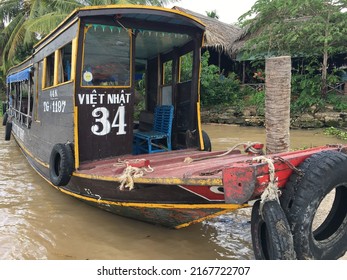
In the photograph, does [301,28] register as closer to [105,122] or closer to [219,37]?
[219,37]

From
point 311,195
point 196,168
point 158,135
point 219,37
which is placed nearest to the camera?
point 311,195

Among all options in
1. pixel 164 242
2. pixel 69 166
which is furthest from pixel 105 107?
pixel 164 242

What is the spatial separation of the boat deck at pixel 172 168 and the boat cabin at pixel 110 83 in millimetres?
278

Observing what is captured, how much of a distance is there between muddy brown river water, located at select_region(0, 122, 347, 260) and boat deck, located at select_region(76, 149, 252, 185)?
0.73 m

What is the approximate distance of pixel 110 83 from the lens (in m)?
4.28

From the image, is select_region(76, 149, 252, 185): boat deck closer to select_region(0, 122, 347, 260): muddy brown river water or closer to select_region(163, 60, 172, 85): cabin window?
select_region(0, 122, 347, 260): muddy brown river water

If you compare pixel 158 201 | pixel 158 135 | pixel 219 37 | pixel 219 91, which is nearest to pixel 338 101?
pixel 219 91

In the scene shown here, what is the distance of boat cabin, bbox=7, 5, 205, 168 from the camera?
13.3 feet

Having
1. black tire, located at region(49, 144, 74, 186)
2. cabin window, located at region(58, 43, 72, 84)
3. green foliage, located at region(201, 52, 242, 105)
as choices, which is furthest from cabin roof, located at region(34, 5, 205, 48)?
green foliage, located at region(201, 52, 242, 105)

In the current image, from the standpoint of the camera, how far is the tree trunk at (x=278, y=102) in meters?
3.79

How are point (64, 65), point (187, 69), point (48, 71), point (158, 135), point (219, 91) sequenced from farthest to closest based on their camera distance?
point (219, 91) < point (187, 69) < point (48, 71) < point (158, 135) < point (64, 65)

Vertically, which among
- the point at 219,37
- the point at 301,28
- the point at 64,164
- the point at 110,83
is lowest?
the point at 64,164

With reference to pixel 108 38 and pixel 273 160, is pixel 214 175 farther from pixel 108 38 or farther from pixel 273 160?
pixel 108 38

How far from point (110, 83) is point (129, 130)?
0.63 meters
